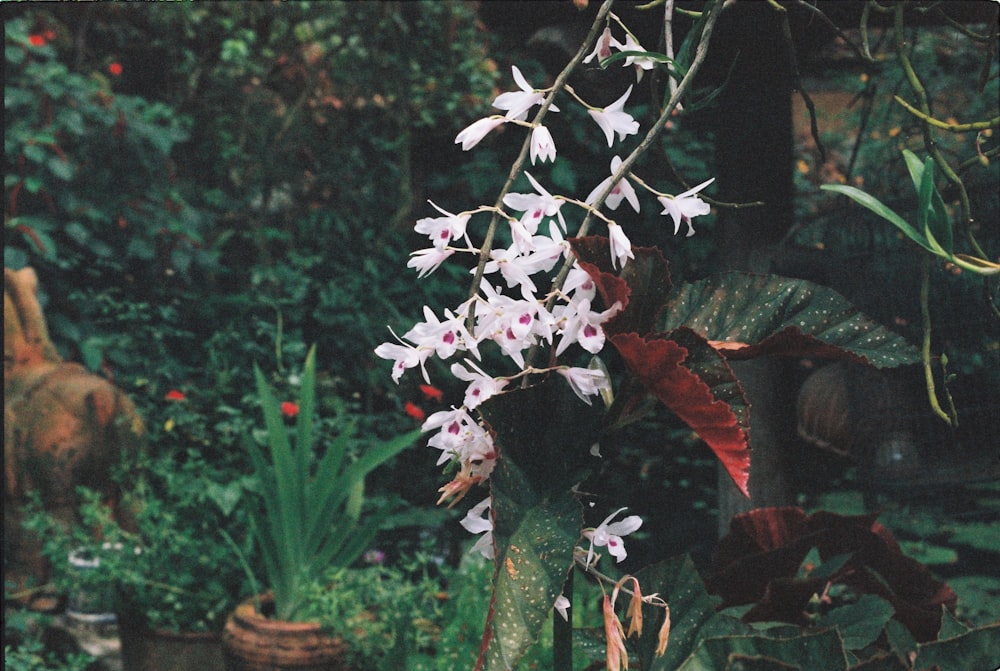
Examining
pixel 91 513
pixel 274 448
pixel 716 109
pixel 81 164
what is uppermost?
pixel 716 109

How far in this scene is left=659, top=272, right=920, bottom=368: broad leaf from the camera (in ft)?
2.49

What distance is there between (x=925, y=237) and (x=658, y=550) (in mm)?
2761

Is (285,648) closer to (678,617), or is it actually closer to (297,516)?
(297,516)

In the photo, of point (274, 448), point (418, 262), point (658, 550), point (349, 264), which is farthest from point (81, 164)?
point (418, 262)

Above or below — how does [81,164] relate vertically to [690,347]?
below

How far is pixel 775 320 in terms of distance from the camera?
0.80m

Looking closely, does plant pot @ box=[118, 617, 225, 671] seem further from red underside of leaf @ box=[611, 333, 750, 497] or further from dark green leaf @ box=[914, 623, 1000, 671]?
red underside of leaf @ box=[611, 333, 750, 497]

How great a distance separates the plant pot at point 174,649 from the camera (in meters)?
2.37

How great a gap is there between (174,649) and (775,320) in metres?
2.00

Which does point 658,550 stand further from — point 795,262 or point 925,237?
point 925,237

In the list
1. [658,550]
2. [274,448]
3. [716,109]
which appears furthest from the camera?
[658,550]

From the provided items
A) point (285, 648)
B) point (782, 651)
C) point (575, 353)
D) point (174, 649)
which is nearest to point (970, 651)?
point (782, 651)

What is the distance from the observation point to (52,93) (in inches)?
139

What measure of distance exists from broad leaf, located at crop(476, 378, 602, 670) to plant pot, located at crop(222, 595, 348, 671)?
58.3 inches
